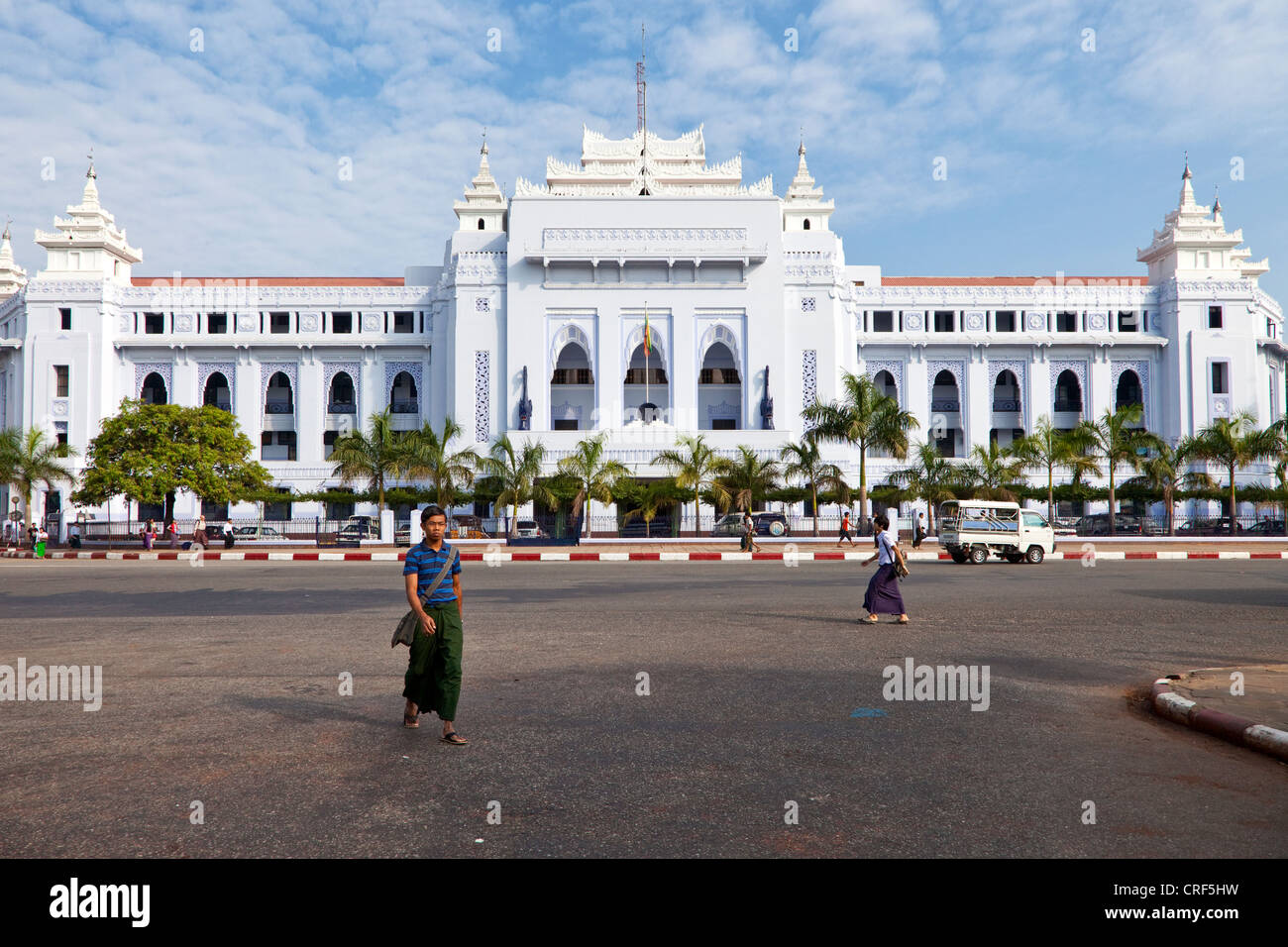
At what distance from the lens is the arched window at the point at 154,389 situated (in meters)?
50.7

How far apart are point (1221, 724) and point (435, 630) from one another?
4761 millimetres

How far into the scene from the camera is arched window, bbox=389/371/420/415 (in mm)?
51763

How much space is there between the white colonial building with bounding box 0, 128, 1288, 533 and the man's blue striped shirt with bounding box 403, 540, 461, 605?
120 ft

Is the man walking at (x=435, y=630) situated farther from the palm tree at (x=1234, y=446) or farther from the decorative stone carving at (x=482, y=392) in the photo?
the decorative stone carving at (x=482, y=392)

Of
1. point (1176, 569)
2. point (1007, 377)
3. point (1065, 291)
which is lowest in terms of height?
point (1176, 569)

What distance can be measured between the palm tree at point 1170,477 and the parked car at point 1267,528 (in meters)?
2.79

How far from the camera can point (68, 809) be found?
4059 millimetres

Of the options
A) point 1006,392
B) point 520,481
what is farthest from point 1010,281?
point 520,481

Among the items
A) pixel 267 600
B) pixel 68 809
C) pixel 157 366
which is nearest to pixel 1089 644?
pixel 68 809

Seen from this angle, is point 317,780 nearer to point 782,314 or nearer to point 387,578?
point 387,578

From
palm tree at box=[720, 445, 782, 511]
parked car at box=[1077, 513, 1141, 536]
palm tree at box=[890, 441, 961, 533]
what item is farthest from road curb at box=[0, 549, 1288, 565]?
parked car at box=[1077, 513, 1141, 536]

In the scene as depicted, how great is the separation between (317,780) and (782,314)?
44458 millimetres

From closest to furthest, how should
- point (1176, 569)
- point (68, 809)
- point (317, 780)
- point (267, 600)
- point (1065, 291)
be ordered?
point (68, 809), point (317, 780), point (267, 600), point (1176, 569), point (1065, 291)
